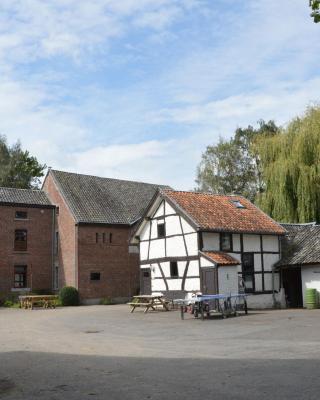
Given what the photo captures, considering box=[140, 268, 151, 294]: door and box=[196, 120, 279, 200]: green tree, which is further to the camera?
box=[196, 120, 279, 200]: green tree

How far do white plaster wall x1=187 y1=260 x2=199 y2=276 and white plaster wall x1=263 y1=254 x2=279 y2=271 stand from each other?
4693 mm

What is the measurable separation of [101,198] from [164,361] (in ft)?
100

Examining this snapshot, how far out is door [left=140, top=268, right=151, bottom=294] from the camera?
31781 mm

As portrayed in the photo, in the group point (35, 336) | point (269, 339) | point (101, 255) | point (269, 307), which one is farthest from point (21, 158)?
point (269, 339)

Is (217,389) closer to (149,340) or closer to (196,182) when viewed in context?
(149,340)

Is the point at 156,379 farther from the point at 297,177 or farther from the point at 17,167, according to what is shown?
the point at 17,167

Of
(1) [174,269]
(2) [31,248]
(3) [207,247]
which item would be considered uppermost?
(2) [31,248]

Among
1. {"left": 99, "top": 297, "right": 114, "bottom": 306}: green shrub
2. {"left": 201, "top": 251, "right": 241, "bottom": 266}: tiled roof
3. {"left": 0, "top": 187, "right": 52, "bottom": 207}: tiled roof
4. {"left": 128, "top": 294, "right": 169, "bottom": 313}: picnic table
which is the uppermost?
{"left": 0, "top": 187, "right": 52, "bottom": 207}: tiled roof

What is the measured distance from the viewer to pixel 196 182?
5656 centimetres

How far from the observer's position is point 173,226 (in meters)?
30.0

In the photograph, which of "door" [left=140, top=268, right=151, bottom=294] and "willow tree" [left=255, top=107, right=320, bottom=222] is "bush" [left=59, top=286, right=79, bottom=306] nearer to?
"door" [left=140, top=268, right=151, bottom=294]

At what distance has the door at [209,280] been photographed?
26291 millimetres

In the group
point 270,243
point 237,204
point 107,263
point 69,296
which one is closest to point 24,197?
point 107,263

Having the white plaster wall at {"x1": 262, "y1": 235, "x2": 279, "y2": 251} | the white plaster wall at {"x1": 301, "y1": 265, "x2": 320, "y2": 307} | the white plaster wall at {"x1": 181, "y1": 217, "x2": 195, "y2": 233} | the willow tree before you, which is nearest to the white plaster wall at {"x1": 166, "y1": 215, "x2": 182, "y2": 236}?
the white plaster wall at {"x1": 181, "y1": 217, "x2": 195, "y2": 233}
